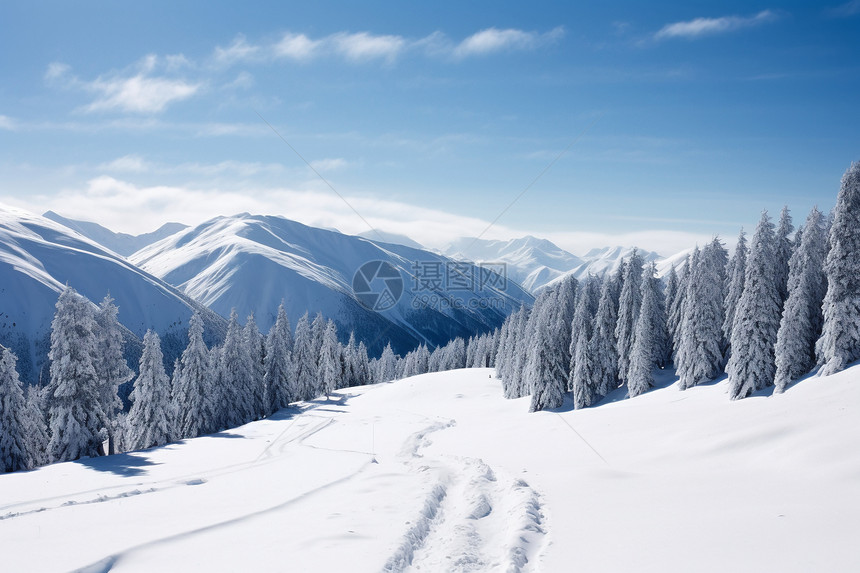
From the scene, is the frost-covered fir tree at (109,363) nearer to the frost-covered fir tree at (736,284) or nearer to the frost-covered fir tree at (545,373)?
the frost-covered fir tree at (545,373)

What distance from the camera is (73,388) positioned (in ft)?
95.9

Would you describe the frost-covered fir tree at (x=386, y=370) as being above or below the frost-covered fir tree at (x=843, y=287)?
below

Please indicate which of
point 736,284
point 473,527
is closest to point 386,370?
point 736,284

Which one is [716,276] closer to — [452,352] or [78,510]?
[78,510]

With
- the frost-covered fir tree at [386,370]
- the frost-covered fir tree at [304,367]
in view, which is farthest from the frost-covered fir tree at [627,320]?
the frost-covered fir tree at [386,370]

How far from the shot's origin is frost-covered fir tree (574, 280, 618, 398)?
42.2 m

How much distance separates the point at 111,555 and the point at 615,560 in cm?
1014

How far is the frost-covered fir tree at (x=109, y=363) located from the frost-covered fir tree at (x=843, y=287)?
4238 centimetres

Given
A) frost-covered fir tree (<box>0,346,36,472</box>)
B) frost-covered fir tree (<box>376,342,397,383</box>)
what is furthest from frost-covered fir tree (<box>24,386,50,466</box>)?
frost-covered fir tree (<box>376,342,397,383</box>)

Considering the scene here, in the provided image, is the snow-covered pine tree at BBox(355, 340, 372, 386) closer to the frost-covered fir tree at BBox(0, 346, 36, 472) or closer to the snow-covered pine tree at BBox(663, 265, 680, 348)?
the snow-covered pine tree at BBox(663, 265, 680, 348)

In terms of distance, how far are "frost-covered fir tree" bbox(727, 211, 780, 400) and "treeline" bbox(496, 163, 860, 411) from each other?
0.06 meters

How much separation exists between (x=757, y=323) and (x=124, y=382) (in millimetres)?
42975

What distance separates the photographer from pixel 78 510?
1348cm

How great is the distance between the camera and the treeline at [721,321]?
2628cm
